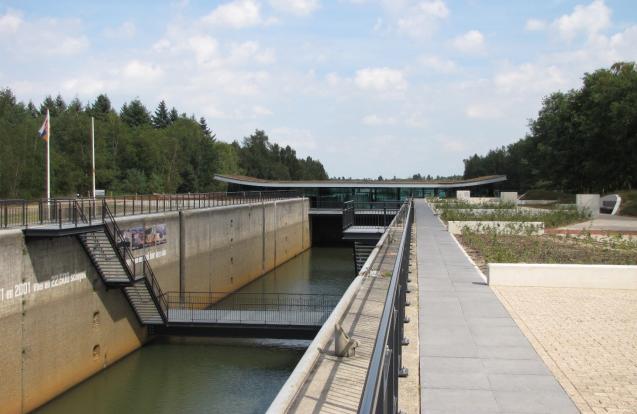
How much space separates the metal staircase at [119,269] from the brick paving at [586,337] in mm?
12329

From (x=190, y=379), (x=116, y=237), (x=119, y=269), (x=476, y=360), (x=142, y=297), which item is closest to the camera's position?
(x=476, y=360)

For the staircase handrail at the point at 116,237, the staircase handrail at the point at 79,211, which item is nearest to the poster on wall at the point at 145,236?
the staircase handrail at the point at 116,237

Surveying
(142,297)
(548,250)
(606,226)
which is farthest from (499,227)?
(142,297)

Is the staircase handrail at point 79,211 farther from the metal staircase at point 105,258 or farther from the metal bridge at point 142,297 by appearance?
the metal staircase at point 105,258

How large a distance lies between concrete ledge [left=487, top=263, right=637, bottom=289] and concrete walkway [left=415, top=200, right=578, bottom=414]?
0.72m

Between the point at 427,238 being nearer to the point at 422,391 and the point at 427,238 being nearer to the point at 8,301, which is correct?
the point at 8,301

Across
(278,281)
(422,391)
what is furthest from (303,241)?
(422,391)

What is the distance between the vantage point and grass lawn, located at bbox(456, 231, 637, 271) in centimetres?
1959

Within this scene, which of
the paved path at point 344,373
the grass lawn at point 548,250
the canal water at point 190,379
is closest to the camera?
the paved path at point 344,373

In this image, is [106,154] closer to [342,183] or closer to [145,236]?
[342,183]

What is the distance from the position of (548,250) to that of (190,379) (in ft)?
43.1

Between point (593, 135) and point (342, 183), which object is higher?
point (593, 135)

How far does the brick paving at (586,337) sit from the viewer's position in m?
7.19

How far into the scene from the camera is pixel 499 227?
103ft
